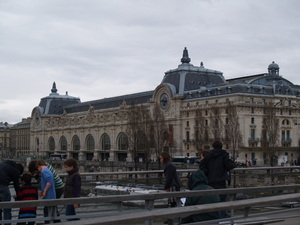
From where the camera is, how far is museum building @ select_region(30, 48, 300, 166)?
86.2m

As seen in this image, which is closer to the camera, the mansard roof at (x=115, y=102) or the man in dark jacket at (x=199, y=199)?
the man in dark jacket at (x=199, y=199)

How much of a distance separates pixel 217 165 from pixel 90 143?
11983 cm

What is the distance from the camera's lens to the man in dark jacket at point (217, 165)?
47.9 ft

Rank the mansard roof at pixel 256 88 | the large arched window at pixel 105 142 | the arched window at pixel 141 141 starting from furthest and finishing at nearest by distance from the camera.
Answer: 1. the large arched window at pixel 105 142
2. the mansard roof at pixel 256 88
3. the arched window at pixel 141 141

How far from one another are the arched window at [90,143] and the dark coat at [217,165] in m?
117

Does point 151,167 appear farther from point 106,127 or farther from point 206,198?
point 206,198

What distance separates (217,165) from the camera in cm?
1458

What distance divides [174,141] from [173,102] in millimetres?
8975

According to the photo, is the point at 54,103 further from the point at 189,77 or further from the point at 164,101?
the point at 189,77

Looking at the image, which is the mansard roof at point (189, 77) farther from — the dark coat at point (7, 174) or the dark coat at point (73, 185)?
the dark coat at point (7, 174)

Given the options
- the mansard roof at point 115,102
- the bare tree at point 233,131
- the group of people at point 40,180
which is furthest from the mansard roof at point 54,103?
the group of people at point 40,180

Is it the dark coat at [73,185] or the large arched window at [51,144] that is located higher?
the large arched window at [51,144]

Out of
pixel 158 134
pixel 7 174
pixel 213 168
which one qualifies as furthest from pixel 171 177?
pixel 158 134

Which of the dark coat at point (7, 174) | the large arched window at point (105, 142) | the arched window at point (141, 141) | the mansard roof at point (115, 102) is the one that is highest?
the mansard roof at point (115, 102)
